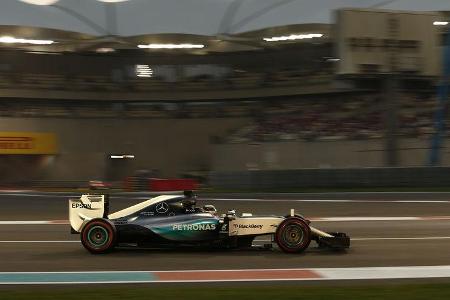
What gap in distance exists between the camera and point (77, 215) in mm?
9000

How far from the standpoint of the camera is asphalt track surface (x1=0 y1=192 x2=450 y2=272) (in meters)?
7.96

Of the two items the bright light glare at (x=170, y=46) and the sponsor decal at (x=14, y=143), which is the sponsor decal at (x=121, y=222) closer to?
the sponsor decal at (x=14, y=143)

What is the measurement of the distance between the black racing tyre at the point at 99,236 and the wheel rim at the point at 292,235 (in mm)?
2572

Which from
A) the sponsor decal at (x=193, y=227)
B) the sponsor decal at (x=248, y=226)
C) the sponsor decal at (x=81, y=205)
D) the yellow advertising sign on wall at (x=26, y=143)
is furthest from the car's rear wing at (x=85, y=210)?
the yellow advertising sign on wall at (x=26, y=143)

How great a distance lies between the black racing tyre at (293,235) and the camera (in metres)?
8.64

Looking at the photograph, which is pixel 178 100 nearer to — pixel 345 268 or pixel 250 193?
pixel 250 193

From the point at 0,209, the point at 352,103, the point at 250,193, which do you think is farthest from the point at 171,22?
the point at 0,209

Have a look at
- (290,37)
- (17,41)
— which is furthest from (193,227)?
(17,41)

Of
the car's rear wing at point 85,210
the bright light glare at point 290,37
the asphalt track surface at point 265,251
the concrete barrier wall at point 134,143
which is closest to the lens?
the asphalt track surface at point 265,251

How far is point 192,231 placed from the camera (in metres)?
8.68

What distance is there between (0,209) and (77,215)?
9.03 m

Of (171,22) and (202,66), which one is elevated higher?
(171,22)

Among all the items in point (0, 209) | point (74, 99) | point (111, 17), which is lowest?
point (0, 209)

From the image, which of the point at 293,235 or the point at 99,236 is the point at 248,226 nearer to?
the point at 293,235
